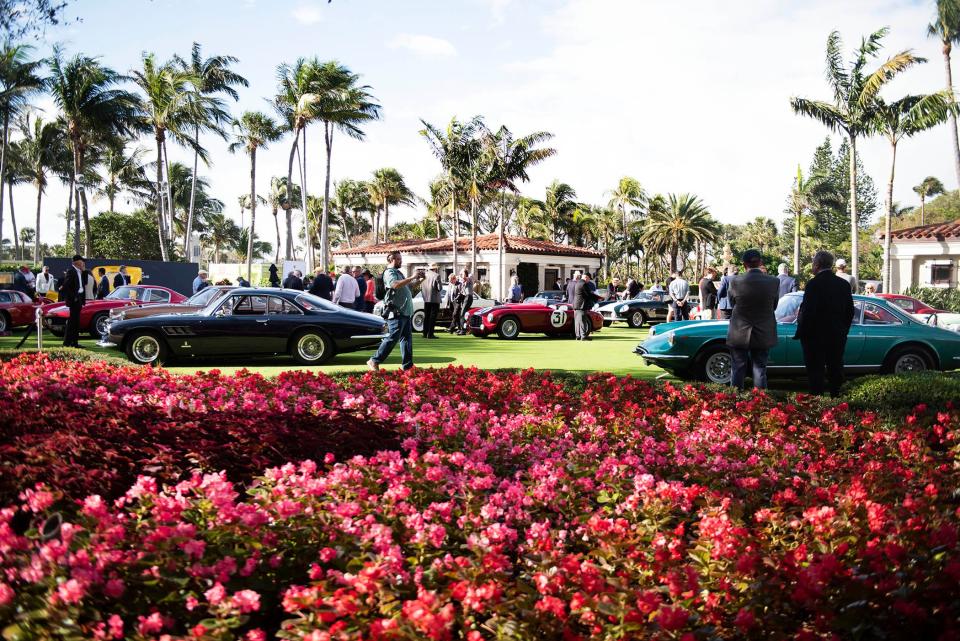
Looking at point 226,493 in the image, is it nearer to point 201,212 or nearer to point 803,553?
point 803,553

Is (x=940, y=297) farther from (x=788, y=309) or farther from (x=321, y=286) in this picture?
(x=321, y=286)

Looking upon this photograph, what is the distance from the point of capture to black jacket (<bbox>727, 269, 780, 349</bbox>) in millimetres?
8805

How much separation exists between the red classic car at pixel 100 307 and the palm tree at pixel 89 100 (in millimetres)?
22889

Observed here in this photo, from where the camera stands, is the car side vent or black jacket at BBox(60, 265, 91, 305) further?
black jacket at BBox(60, 265, 91, 305)

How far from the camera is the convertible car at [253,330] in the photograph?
503 inches

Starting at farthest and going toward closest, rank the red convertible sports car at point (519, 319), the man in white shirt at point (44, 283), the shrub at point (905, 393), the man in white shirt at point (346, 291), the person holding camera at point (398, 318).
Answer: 1. the man in white shirt at point (44, 283)
2. the red convertible sports car at point (519, 319)
3. the man in white shirt at point (346, 291)
4. the person holding camera at point (398, 318)
5. the shrub at point (905, 393)

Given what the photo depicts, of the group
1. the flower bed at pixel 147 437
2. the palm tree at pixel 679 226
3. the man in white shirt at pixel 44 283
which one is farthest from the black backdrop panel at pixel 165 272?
the palm tree at pixel 679 226

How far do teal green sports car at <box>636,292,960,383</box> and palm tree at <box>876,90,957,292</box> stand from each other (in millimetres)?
21702

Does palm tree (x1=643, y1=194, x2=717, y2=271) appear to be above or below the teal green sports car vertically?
above

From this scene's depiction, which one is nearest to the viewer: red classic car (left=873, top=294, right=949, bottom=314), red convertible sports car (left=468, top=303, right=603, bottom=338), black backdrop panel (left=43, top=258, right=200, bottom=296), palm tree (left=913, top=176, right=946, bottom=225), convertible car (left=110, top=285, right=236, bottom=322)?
convertible car (left=110, top=285, right=236, bottom=322)

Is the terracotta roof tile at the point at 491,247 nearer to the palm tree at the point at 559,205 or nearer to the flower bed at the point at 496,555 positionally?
the palm tree at the point at 559,205

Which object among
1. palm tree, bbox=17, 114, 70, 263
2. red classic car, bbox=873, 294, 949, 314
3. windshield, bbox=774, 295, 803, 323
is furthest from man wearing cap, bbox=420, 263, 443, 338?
palm tree, bbox=17, 114, 70, 263

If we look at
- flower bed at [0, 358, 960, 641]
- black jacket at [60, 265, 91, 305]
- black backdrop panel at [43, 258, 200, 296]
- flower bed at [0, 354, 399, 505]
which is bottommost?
flower bed at [0, 358, 960, 641]

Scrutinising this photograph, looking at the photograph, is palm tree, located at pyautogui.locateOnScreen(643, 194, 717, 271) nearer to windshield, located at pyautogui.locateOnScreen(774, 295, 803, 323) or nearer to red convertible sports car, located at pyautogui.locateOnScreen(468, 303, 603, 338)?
red convertible sports car, located at pyautogui.locateOnScreen(468, 303, 603, 338)
